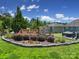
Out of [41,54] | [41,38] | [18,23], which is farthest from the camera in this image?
[18,23]

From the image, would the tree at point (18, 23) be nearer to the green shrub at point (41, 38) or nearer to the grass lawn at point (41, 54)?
the green shrub at point (41, 38)

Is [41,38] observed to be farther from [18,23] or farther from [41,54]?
[18,23]

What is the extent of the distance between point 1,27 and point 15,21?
562cm

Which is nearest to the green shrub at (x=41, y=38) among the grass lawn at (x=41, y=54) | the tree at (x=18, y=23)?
the grass lawn at (x=41, y=54)

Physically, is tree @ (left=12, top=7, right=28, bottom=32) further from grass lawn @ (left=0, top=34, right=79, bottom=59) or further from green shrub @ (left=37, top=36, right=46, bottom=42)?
grass lawn @ (left=0, top=34, right=79, bottom=59)

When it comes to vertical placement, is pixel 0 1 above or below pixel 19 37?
above

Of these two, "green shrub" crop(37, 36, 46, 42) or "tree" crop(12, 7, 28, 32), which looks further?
"tree" crop(12, 7, 28, 32)

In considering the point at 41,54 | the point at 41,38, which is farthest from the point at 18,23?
the point at 41,54

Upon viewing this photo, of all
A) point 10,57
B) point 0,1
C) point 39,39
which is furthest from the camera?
point 39,39

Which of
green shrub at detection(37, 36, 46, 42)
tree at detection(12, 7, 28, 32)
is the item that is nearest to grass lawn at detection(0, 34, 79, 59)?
green shrub at detection(37, 36, 46, 42)

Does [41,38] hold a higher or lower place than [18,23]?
lower

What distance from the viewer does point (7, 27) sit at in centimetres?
5094

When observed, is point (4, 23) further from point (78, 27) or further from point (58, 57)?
point (58, 57)

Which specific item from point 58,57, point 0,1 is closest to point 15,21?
point 0,1
